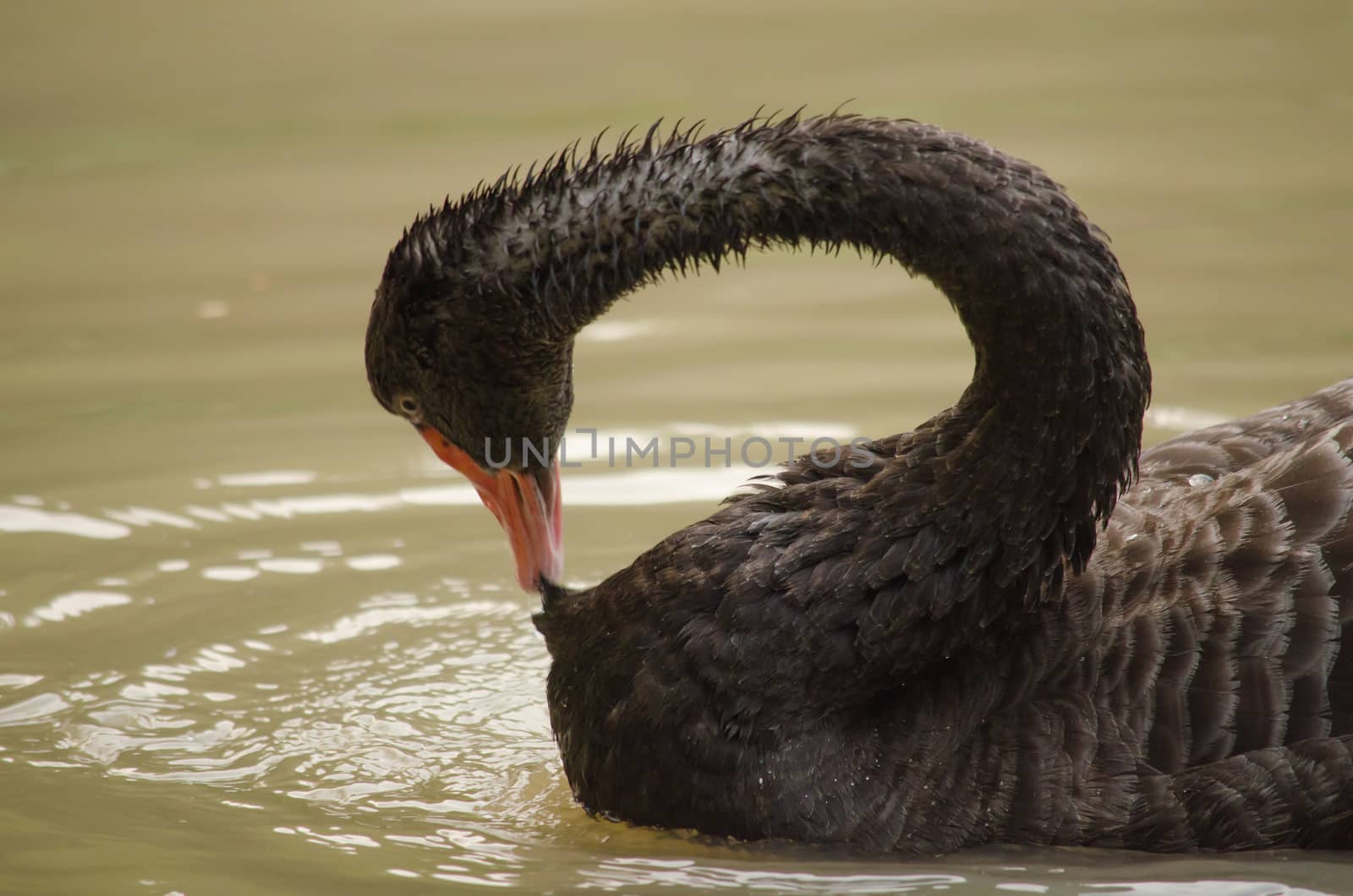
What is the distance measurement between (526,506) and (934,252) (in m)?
1.17

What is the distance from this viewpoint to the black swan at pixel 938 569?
363 centimetres

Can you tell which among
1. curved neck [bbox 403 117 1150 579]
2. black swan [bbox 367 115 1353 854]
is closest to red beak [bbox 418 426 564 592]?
black swan [bbox 367 115 1353 854]

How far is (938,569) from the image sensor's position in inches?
154

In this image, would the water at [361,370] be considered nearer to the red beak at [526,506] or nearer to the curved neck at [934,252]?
the red beak at [526,506]

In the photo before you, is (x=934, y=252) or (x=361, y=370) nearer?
(x=934, y=252)

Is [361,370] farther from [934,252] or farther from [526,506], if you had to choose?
[934,252]

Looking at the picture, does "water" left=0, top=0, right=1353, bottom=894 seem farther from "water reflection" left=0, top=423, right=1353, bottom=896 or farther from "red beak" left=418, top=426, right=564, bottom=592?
"red beak" left=418, top=426, right=564, bottom=592

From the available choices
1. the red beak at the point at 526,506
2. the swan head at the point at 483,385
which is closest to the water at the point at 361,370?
the red beak at the point at 526,506

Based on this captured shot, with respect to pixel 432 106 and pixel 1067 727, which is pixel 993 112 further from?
pixel 1067 727

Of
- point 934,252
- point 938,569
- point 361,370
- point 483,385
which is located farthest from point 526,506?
point 361,370

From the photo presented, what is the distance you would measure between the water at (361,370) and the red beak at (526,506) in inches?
18.7

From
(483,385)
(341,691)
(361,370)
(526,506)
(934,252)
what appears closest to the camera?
(934,252)

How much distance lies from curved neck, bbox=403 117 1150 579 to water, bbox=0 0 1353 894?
806mm

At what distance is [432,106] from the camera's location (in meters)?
10.2
